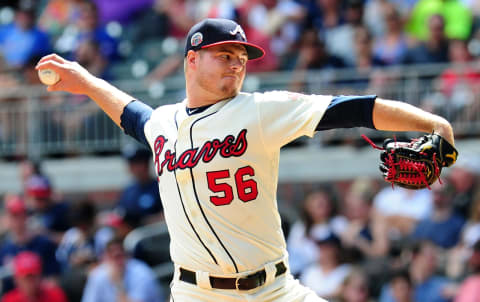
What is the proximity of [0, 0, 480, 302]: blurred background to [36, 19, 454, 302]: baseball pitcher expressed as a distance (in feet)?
12.6

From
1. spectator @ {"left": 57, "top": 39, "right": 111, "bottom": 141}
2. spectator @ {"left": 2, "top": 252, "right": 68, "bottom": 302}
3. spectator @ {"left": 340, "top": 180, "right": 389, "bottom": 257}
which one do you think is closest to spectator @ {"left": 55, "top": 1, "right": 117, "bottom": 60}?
spectator @ {"left": 57, "top": 39, "right": 111, "bottom": 141}

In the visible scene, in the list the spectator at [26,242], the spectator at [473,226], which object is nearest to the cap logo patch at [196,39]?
the spectator at [473,226]

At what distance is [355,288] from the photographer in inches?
321

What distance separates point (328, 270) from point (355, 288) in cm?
45

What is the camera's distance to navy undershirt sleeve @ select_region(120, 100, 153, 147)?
4.80 meters

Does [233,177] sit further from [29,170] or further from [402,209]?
[29,170]

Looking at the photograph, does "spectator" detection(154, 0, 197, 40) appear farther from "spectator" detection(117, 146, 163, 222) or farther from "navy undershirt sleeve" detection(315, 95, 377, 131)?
"navy undershirt sleeve" detection(315, 95, 377, 131)

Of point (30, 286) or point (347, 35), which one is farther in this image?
point (347, 35)

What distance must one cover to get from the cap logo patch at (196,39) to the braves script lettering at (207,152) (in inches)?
19.2

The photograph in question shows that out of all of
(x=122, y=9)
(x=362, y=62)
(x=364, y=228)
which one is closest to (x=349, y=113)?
(x=364, y=228)

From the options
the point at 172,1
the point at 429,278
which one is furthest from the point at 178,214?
the point at 172,1

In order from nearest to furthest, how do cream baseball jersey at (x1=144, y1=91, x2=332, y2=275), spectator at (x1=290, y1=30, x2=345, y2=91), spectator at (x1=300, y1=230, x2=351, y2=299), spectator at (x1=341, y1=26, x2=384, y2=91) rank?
cream baseball jersey at (x1=144, y1=91, x2=332, y2=275), spectator at (x1=300, y1=230, x2=351, y2=299), spectator at (x1=341, y1=26, x2=384, y2=91), spectator at (x1=290, y1=30, x2=345, y2=91)

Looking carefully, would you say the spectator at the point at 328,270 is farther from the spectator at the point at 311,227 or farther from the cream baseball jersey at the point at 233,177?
the cream baseball jersey at the point at 233,177

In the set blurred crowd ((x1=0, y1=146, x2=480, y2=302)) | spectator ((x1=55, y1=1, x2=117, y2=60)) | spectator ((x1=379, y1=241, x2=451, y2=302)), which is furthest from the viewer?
spectator ((x1=55, y1=1, x2=117, y2=60))
